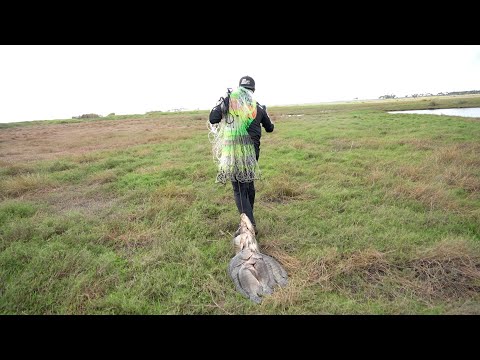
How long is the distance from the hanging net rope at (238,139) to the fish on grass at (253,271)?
810mm

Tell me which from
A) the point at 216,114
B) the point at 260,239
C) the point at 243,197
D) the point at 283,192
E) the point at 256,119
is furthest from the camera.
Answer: the point at 283,192

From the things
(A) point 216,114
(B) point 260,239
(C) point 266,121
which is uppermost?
(A) point 216,114

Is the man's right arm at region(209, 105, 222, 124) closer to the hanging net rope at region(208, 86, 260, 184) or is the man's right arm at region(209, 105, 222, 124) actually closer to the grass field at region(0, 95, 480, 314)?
the hanging net rope at region(208, 86, 260, 184)

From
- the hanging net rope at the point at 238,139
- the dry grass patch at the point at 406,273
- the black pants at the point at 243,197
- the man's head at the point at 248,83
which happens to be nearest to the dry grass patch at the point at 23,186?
the hanging net rope at the point at 238,139

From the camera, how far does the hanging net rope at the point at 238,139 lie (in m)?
3.67

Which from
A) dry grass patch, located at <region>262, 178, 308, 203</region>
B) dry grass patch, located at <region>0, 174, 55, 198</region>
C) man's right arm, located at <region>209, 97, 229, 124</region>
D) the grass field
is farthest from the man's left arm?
dry grass patch, located at <region>0, 174, 55, 198</region>

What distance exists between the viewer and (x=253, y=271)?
3143mm

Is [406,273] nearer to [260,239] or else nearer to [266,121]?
[260,239]

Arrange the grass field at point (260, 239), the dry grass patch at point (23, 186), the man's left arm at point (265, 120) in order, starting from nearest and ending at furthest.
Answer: the grass field at point (260, 239), the man's left arm at point (265, 120), the dry grass patch at point (23, 186)

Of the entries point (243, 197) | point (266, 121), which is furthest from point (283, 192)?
point (266, 121)

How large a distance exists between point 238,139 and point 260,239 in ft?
5.17

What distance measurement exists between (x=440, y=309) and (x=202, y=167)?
6775 mm

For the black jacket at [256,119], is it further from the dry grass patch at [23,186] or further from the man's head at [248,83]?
the dry grass patch at [23,186]

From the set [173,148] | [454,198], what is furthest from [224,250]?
[173,148]
